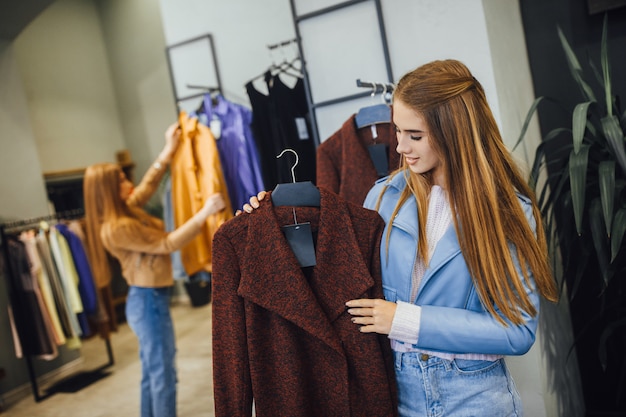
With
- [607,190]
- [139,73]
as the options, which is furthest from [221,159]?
[139,73]

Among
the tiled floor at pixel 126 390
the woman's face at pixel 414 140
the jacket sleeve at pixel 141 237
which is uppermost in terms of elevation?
the woman's face at pixel 414 140

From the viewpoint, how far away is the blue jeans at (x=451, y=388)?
1256 mm

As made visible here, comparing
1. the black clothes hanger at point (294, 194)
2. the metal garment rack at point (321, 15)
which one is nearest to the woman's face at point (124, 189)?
the metal garment rack at point (321, 15)

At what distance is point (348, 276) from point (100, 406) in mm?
2995

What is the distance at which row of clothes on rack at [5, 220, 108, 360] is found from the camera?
3984mm

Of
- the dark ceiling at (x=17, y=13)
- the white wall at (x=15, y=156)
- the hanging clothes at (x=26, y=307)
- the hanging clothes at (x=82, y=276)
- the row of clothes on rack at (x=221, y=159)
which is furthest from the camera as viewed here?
the white wall at (x=15, y=156)

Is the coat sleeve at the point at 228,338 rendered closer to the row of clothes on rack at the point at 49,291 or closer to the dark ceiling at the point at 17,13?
the row of clothes on rack at the point at 49,291

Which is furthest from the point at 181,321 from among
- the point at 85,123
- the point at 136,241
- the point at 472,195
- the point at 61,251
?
the point at 472,195

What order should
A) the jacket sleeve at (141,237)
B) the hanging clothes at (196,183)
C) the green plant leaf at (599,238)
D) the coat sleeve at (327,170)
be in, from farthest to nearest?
the hanging clothes at (196,183) < the jacket sleeve at (141,237) < the coat sleeve at (327,170) < the green plant leaf at (599,238)

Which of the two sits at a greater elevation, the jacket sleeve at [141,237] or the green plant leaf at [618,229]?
the jacket sleeve at [141,237]

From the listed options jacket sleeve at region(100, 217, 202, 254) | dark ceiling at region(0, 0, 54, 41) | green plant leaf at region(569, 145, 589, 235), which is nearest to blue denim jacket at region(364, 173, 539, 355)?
green plant leaf at region(569, 145, 589, 235)

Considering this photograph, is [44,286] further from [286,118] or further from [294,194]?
[294,194]

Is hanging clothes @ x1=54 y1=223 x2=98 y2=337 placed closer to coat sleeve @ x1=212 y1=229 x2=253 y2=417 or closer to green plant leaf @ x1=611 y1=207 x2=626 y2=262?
coat sleeve @ x1=212 y1=229 x2=253 y2=417

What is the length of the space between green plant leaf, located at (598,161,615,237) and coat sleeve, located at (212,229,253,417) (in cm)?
114
